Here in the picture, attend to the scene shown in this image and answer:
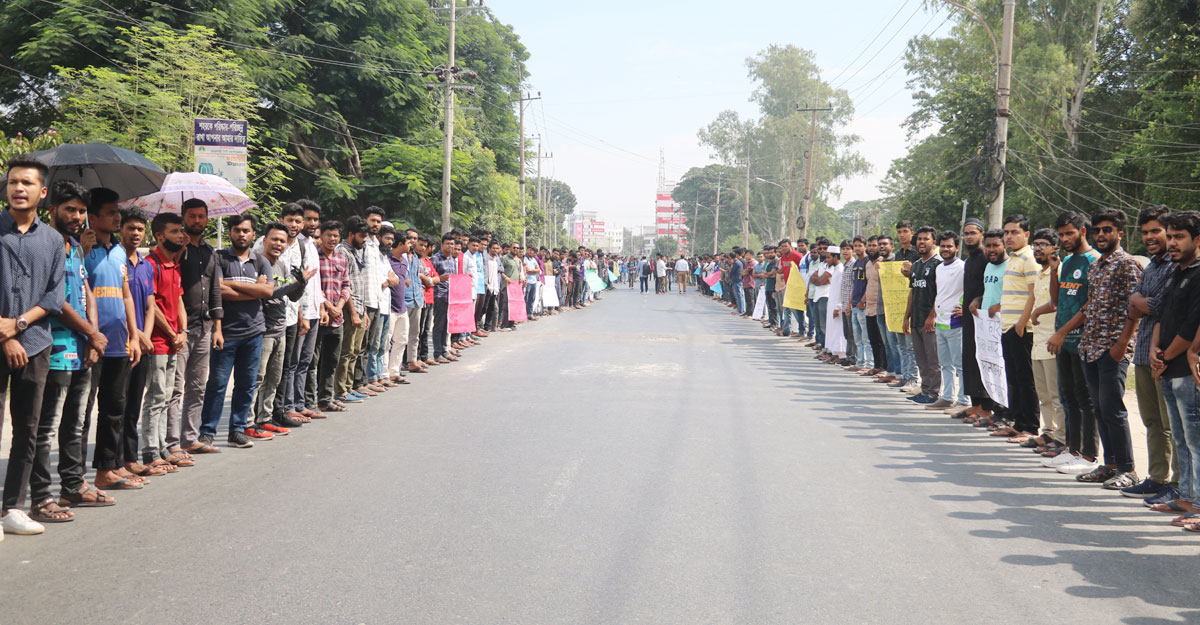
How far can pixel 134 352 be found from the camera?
627cm

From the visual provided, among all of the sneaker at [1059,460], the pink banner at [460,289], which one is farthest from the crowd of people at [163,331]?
the sneaker at [1059,460]

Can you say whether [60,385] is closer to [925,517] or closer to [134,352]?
[134,352]

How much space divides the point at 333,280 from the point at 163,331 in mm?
2735

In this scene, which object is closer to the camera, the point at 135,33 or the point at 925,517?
the point at 925,517

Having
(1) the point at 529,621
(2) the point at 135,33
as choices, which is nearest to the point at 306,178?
(2) the point at 135,33

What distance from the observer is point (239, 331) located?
7824mm

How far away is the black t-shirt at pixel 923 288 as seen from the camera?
36.3 feet

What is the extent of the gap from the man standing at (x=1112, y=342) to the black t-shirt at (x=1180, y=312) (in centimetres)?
68

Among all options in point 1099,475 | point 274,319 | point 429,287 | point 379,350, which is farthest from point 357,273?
point 1099,475

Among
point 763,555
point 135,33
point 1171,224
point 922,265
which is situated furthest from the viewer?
point 135,33

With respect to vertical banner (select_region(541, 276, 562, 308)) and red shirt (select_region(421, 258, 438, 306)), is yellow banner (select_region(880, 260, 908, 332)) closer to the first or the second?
red shirt (select_region(421, 258, 438, 306))

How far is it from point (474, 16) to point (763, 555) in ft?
160

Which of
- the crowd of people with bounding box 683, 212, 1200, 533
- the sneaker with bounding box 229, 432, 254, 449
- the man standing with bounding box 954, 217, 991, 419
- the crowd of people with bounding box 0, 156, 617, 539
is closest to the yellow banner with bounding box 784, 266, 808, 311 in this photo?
the crowd of people with bounding box 683, 212, 1200, 533

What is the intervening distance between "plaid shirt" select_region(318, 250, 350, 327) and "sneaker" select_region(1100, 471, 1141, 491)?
6974mm
